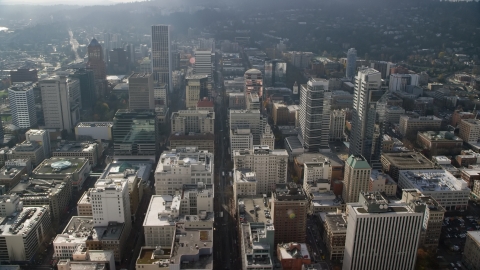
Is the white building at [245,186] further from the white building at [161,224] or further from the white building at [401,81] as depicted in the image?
the white building at [401,81]

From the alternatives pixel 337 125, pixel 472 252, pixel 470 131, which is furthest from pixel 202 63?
pixel 472 252

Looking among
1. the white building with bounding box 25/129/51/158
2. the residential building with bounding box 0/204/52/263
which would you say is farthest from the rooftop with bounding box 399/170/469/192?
the white building with bounding box 25/129/51/158

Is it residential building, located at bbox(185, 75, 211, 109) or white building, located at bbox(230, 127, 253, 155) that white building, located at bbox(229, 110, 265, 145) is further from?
residential building, located at bbox(185, 75, 211, 109)

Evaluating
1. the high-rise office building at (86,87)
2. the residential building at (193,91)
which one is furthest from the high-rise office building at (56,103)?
the residential building at (193,91)

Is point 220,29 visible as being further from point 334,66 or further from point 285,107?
point 285,107

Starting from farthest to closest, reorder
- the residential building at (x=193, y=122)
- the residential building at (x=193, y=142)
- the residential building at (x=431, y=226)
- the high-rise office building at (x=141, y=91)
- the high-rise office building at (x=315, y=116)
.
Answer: the high-rise office building at (x=141, y=91)
the residential building at (x=193, y=122)
the residential building at (x=193, y=142)
the high-rise office building at (x=315, y=116)
the residential building at (x=431, y=226)

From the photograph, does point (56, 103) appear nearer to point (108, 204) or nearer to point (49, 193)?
point (49, 193)
